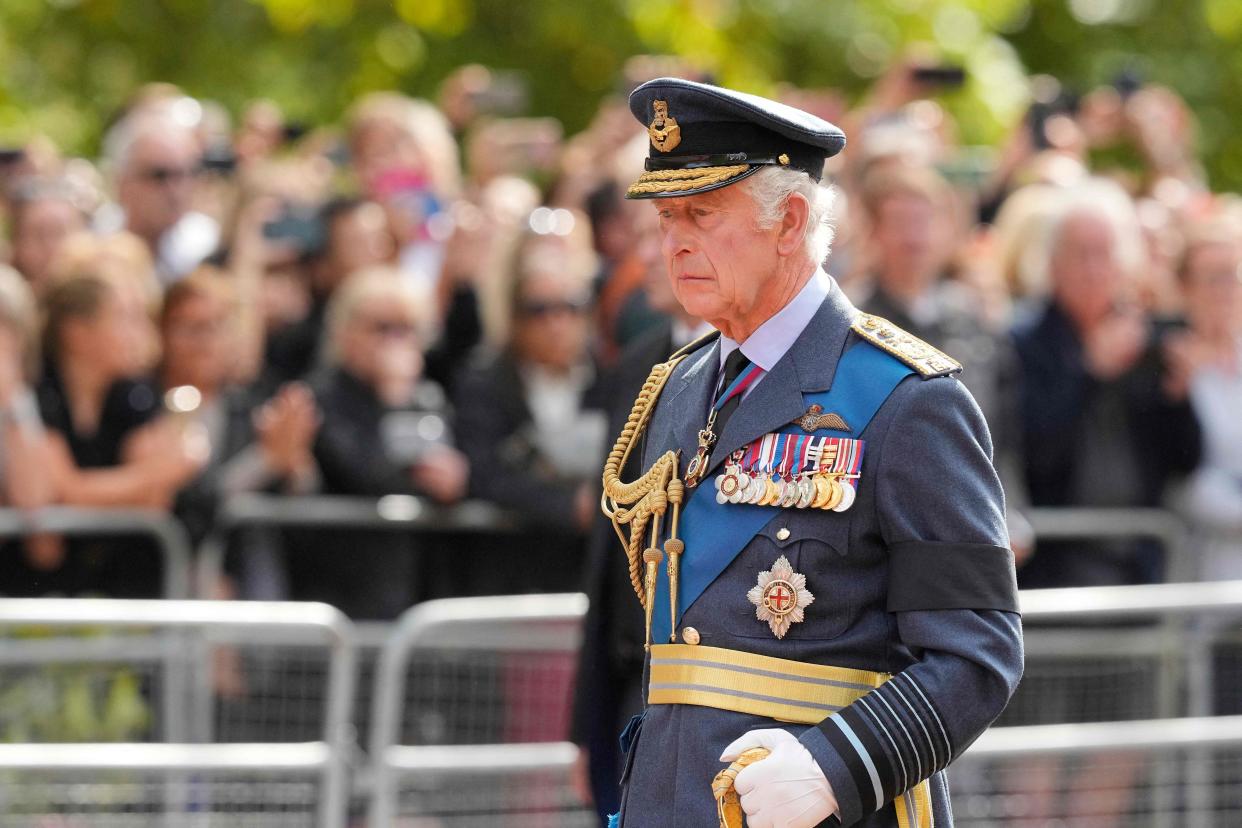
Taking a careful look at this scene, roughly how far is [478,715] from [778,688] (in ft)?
10.7

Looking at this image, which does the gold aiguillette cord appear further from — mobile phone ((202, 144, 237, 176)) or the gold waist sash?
mobile phone ((202, 144, 237, 176))

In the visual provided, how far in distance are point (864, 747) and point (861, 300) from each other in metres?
3.83

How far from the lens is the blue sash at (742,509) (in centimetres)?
315

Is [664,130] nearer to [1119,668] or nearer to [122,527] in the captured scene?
[122,527]

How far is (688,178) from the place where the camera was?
317 centimetres

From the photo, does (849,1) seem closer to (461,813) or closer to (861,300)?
(861,300)

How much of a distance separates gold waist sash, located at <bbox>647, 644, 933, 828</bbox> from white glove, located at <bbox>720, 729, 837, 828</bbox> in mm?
68

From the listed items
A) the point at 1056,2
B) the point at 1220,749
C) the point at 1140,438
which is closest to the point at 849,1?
the point at 1056,2

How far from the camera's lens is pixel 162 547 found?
6.53 metres

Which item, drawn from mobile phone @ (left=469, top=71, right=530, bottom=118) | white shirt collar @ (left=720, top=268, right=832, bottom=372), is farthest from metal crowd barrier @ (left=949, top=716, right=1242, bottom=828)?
mobile phone @ (left=469, top=71, right=530, bottom=118)

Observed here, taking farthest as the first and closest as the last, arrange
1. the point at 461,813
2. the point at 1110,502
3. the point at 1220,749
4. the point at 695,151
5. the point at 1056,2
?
the point at 1056,2 → the point at 1110,502 → the point at 1220,749 → the point at 461,813 → the point at 695,151

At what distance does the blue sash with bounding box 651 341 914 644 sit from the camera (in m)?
3.15

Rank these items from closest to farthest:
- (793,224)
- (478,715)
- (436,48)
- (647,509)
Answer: (793,224) → (647,509) → (478,715) → (436,48)

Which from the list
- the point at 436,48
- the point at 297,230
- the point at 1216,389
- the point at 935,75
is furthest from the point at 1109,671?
the point at 436,48
